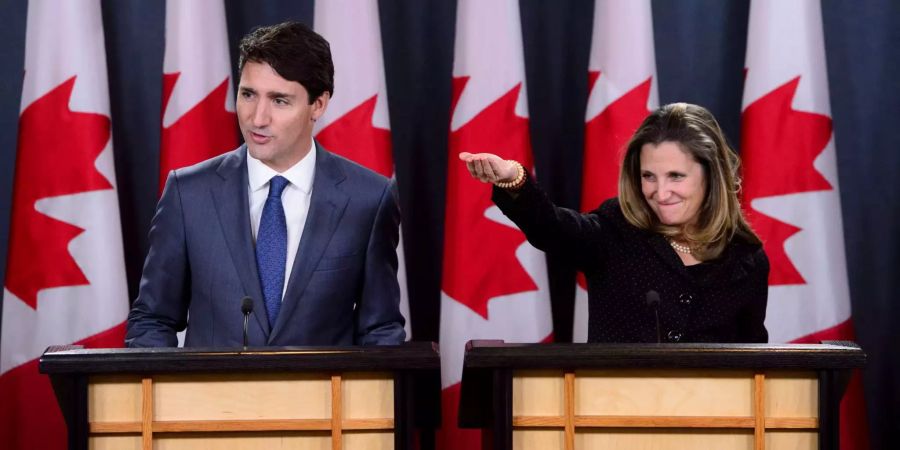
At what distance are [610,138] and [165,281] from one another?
173 cm

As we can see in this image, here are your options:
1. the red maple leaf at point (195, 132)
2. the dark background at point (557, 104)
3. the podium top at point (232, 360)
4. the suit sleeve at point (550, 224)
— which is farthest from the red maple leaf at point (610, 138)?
the podium top at point (232, 360)

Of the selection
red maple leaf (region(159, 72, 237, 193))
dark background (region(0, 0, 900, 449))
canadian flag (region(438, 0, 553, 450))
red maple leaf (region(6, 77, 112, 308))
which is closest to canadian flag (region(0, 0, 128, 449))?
red maple leaf (region(6, 77, 112, 308))

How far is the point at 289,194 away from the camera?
257cm

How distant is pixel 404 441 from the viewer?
1.90m

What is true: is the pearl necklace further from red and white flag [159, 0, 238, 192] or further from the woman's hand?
red and white flag [159, 0, 238, 192]

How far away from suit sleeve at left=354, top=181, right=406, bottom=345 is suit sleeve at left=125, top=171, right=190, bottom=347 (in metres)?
0.40

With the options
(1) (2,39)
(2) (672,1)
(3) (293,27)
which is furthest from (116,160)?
(2) (672,1)

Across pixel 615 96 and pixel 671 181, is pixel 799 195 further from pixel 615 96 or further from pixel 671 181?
pixel 671 181

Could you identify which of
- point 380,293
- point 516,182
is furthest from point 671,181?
point 380,293

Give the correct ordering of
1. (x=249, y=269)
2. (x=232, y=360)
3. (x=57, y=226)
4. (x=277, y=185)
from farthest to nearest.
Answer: (x=57, y=226) < (x=277, y=185) < (x=249, y=269) < (x=232, y=360)

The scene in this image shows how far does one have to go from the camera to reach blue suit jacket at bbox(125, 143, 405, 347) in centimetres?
244

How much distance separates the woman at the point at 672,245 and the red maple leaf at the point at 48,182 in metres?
1.73

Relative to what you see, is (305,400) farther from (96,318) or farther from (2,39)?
(2,39)

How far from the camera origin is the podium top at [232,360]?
1.86 metres
